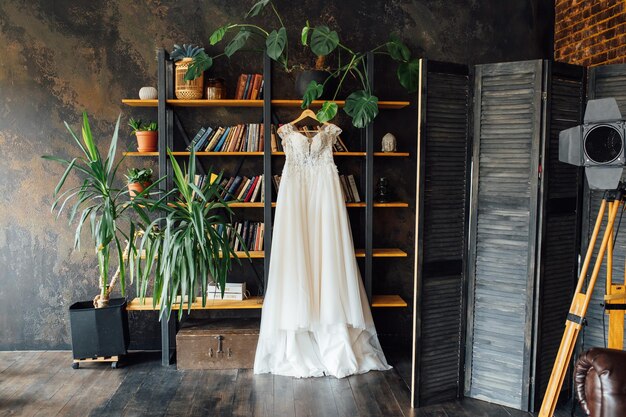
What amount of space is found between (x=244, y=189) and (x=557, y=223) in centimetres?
224

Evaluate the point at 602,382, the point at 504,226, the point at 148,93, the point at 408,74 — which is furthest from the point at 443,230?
the point at 148,93

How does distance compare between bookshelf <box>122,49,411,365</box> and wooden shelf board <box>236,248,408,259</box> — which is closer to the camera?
bookshelf <box>122,49,411,365</box>

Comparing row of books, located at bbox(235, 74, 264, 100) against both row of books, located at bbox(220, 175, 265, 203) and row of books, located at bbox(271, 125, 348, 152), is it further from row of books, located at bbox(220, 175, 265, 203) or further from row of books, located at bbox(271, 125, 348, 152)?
row of books, located at bbox(220, 175, 265, 203)

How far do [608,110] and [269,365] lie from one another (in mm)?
2756

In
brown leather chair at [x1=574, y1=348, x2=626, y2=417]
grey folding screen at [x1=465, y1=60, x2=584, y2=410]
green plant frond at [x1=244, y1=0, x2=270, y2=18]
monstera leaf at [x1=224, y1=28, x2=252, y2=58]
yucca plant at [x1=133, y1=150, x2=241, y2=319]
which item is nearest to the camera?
brown leather chair at [x1=574, y1=348, x2=626, y2=417]

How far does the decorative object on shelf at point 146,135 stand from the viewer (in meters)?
4.21

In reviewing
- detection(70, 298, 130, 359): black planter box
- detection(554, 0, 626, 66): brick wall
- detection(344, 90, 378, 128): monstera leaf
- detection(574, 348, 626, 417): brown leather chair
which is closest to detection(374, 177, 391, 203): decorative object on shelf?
detection(344, 90, 378, 128): monstera leaf

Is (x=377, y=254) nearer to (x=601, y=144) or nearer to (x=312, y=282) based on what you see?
(x=312, y=282)

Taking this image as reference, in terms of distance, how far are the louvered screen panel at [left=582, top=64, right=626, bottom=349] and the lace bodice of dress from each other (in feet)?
5.81

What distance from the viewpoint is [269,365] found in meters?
4.10

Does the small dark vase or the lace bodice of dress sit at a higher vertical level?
the small dark vase

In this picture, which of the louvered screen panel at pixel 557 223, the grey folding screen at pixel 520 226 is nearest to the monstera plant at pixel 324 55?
the grey folding screen at pixel 520 226

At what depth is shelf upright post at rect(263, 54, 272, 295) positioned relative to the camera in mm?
4125

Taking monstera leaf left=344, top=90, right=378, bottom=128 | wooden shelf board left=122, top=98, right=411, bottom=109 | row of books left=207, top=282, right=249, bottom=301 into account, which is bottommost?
row of books left=207, top=282, right=249, bottom=301
